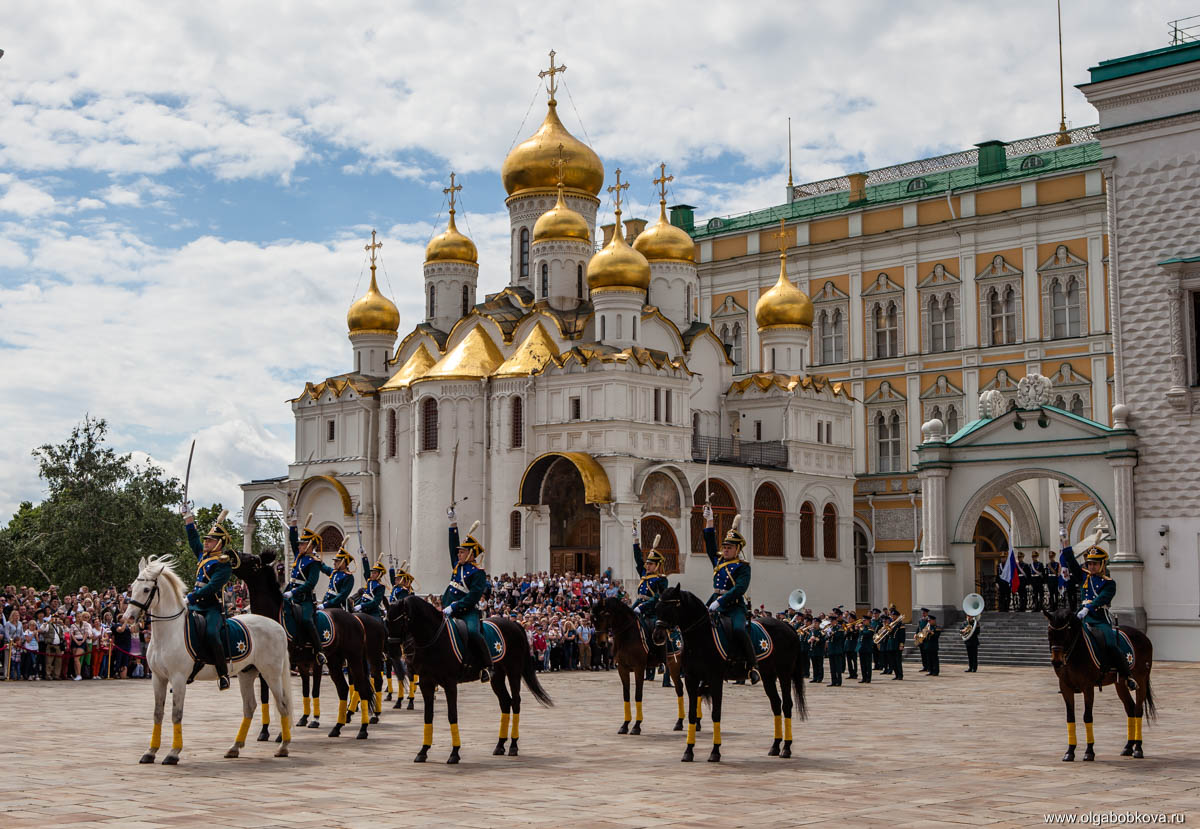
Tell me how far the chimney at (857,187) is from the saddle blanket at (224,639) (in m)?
45.0

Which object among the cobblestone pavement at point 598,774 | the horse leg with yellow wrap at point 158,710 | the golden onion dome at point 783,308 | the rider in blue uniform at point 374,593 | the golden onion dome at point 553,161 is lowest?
the cobblestone pavement at point 598,774

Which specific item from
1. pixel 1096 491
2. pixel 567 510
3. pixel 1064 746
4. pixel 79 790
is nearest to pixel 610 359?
pixel 567 510

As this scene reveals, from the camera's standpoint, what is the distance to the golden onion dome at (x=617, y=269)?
147ft

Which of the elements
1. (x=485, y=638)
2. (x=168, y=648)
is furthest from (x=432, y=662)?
(x=168, y=648)

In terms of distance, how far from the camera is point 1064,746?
15.2 m

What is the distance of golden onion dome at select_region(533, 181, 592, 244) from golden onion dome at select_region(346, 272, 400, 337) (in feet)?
25.1

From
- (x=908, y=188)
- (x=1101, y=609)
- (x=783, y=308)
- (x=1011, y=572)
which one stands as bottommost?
(x=1101, y=609)

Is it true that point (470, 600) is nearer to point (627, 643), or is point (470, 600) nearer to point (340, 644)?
point (340, 644)

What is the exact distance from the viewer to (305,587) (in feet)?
53.3

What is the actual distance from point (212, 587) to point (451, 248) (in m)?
39.7

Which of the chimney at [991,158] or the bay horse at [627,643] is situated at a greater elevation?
the chimney at [991,158]

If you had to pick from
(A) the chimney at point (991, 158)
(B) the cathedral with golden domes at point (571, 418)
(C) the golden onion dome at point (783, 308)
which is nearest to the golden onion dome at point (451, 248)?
(B) the cathedral with golden domes at point (571, 418)

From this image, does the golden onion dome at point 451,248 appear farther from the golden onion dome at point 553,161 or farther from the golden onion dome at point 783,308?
the golden onion dome at point 783,308

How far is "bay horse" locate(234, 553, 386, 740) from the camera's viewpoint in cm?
1555
